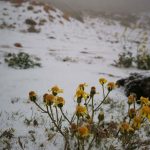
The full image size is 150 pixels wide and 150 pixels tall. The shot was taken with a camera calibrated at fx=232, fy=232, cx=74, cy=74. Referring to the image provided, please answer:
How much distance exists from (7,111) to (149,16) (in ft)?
106

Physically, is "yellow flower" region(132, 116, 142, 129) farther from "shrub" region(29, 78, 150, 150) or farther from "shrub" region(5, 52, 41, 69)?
"shrub" region(5, 52, 41, 69)

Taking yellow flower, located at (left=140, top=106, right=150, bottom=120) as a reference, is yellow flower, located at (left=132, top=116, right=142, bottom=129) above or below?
below

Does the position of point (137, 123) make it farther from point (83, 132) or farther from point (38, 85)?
point (38, 85)

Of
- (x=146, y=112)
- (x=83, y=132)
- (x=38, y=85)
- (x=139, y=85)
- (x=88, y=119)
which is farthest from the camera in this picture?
(x=38, y=85)

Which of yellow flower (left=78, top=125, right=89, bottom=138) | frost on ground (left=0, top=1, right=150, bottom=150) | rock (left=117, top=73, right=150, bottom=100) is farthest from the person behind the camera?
rock (left=117, top=73, right=150, bottom=100)

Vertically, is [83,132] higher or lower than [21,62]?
lower

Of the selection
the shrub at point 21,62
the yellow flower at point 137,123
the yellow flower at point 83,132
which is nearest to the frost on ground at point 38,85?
the shrub at point 21,62

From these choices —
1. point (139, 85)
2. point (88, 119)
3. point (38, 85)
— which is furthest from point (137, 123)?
point (38, 85)

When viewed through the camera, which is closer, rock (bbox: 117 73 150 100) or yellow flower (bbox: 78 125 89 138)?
yellow flower (bbox: 78 125 89 138)

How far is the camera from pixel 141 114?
6.22 feet

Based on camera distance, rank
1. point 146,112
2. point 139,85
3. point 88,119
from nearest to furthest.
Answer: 1. point 146,112
2. point 88,119
3. point 139,85

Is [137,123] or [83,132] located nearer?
[83,132]

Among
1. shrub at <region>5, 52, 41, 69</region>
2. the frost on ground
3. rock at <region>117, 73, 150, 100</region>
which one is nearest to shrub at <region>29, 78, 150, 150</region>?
the frost on ground

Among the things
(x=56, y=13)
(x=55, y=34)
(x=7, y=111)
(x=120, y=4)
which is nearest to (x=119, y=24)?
(x=56, y=13)
